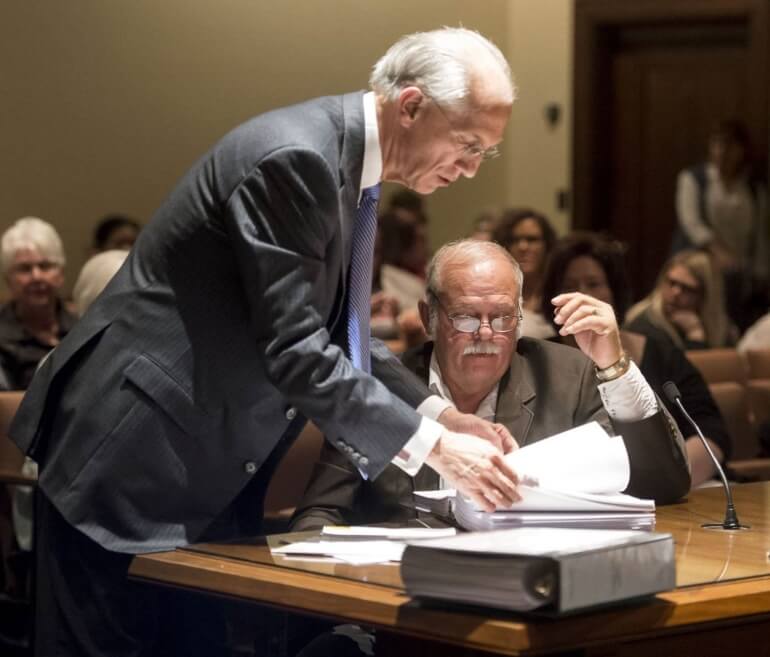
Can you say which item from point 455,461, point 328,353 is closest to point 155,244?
point 328,353

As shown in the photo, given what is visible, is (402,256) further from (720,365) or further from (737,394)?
(737,394)

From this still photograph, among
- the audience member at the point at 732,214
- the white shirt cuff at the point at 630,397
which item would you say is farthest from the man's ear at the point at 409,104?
the audience member at the point at 732,214

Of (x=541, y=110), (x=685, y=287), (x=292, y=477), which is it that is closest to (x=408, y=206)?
(x=541, y=110)

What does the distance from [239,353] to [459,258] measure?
87 cm

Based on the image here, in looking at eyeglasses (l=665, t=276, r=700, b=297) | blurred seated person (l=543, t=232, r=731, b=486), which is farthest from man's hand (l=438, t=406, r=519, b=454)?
eyeglasses (l=665, t=276, r=700, b=297)

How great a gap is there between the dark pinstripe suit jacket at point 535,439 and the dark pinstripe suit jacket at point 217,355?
38 centimetres

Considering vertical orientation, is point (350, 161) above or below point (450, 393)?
above

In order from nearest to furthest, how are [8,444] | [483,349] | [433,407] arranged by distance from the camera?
[433,407] < [483,349] < [8,444]

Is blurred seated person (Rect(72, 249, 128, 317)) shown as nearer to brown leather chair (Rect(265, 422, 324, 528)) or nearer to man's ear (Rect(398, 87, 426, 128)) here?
brown leather chair (Rect(265, 422, 324, 528))

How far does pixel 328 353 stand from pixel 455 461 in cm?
25

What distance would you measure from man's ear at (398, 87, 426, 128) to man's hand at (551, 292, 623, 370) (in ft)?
1.85

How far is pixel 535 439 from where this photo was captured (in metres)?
3.10

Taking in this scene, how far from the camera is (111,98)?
7785mm

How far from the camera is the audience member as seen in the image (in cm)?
971
